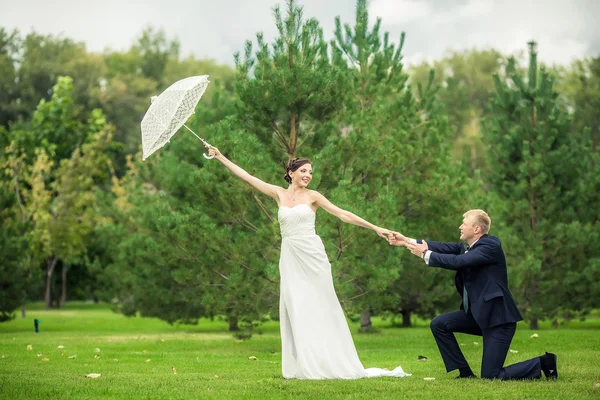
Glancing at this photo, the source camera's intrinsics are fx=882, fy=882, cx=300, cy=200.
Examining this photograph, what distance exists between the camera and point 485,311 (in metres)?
8.91

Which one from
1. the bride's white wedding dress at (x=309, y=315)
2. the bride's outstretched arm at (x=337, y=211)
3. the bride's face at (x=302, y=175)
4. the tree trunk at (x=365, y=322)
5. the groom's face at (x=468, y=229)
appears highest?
the bride's face at (x=302, y=175)

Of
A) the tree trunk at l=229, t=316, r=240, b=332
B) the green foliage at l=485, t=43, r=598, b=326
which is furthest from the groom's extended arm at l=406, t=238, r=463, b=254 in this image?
the green foliage at l=485, t=43, r=598, b=326

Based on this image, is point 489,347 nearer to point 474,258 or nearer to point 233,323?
point 474,258

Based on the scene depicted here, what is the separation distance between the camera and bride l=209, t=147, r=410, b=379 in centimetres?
920

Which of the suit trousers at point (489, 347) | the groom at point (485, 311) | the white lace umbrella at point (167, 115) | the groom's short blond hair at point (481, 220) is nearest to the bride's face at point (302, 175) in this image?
the white lace umbrella at point (167, 115)

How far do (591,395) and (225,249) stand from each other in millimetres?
7778

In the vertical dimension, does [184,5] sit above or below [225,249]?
above

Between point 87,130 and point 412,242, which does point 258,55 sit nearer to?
point 412,242

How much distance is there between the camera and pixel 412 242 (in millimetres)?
9680

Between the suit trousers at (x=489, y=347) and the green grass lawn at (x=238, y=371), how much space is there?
0.67ft

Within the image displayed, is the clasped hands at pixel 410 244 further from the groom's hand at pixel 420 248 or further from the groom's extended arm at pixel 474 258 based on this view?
the groom's extended arm at pixel 474 258

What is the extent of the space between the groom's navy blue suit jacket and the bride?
121 cm

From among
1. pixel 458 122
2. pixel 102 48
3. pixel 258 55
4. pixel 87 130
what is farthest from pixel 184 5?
pixel 258 55

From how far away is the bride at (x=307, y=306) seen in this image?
30.2ft
